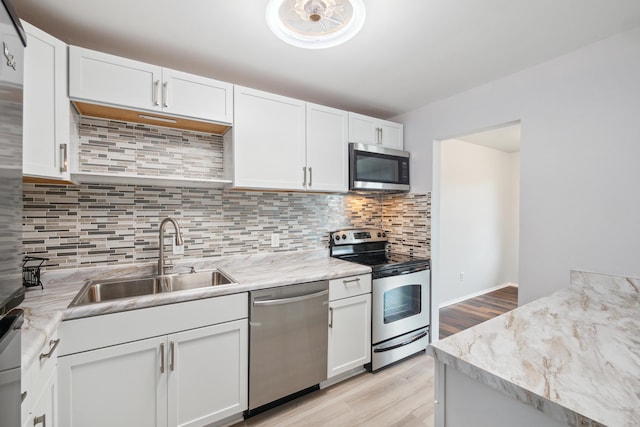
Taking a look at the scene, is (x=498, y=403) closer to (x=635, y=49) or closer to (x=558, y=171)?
(x=558, y=171)

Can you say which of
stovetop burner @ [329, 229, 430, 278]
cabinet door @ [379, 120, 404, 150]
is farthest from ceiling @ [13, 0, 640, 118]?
stovetop burner @ [329, 229, 430, 278]

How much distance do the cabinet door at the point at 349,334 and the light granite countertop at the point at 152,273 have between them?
249mm

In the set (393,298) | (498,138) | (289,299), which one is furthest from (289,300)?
(498,138)

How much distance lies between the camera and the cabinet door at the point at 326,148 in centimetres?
234

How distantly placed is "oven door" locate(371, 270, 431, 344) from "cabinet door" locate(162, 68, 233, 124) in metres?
1.75

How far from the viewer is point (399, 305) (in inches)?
99.1

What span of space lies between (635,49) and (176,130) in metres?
2.89

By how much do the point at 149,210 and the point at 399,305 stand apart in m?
2.17

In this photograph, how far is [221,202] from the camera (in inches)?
89.0

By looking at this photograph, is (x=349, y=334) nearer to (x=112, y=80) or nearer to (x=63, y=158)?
(x=63, y=158)

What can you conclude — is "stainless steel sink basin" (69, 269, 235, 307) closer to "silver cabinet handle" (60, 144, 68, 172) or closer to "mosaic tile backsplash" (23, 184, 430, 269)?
"mosaic tile backsplash" (23, 184, 430, 269)

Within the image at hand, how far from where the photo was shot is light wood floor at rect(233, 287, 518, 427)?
180cm

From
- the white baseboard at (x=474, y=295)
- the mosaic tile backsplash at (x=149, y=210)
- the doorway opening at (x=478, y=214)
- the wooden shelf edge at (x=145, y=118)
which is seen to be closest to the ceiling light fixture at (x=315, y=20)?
the wooden shelf edge at (x=145, y=118)

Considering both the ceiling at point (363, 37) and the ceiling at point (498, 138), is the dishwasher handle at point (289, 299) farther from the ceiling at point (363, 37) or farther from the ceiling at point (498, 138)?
the ceiling at point (498, 138)
